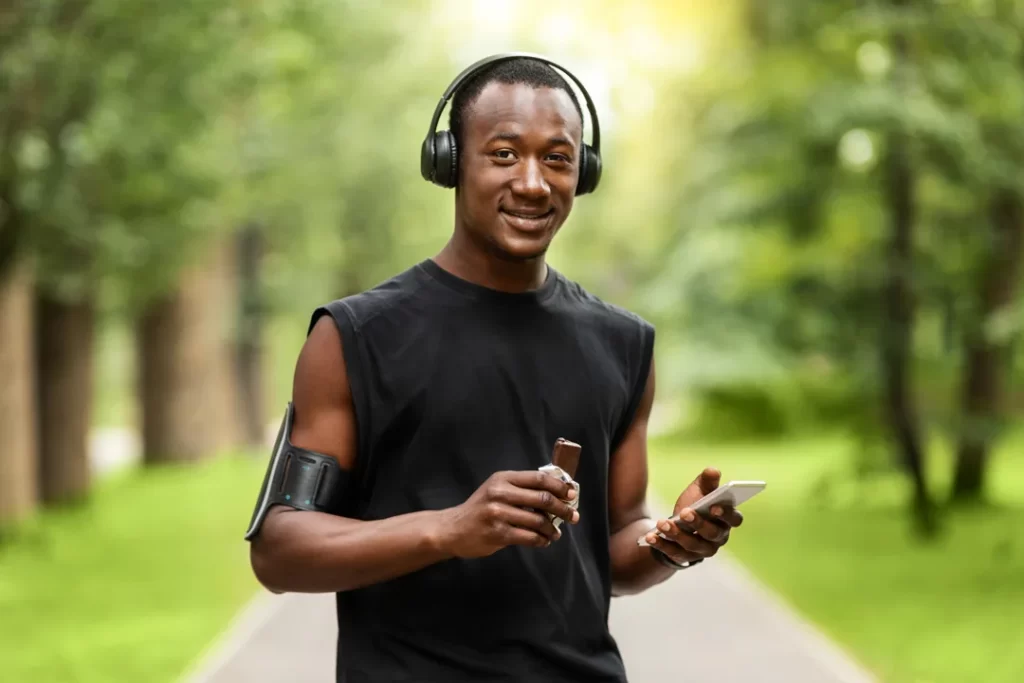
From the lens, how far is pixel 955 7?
12.9 meters

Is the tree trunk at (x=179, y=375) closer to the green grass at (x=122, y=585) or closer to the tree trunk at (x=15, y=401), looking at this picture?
the green grass at (x=122, y=585)

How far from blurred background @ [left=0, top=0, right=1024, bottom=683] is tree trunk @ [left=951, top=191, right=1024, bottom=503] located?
5 centimetres

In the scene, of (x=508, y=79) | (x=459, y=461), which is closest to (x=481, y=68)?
(x=508, y=79)

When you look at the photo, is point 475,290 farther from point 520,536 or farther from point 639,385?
point 520,536

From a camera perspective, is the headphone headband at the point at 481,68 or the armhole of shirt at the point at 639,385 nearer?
the headphone headband at the point at 481,68

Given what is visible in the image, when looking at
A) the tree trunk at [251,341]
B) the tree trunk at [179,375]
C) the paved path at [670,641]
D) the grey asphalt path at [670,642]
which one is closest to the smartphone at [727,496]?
the paved path at [670,641]

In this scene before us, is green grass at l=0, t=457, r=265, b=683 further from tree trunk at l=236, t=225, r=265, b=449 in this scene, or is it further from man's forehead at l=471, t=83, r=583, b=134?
tree trunk at l=236, t=225, r=265, b=449

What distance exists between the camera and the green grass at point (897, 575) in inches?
395

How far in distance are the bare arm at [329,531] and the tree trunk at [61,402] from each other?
1664 cm

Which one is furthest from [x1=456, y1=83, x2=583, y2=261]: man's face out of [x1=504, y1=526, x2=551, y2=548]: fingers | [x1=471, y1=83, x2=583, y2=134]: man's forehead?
[x1=504, y1=526, x2=551, y2=548]: fingers

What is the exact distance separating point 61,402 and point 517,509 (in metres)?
17.4

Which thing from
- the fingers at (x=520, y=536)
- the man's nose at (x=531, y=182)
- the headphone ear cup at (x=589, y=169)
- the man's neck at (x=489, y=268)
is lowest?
the fingers at (x=520, y=536)

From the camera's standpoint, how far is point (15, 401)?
15.4m

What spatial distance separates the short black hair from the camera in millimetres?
2930
